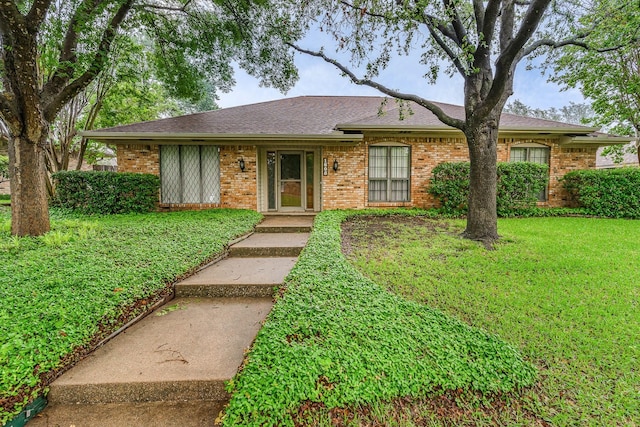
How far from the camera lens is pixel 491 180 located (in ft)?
18.6

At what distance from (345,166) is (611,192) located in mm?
8089

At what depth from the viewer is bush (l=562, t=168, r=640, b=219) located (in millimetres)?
8383

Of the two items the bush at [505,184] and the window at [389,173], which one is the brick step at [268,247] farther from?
the bush at [505,184]

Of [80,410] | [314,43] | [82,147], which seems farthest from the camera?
[82,147]

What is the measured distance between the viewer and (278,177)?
938 cm

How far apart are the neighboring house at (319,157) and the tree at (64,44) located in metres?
2.34

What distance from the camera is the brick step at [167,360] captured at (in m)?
2.14

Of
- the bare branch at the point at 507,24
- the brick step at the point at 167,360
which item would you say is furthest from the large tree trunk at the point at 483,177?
the brick step at the point at 167,360

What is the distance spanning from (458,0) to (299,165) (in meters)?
5.82

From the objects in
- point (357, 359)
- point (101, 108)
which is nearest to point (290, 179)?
point (357, 359)

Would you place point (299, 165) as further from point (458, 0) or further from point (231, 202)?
point (458, 0)

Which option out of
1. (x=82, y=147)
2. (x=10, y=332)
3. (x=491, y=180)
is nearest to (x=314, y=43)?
(x=491, y=180)

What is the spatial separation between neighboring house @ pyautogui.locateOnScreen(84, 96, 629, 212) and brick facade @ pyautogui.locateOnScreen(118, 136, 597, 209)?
31 mm

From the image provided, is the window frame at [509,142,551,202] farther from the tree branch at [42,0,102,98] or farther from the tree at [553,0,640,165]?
the tree branch at [42,0,102,98]
